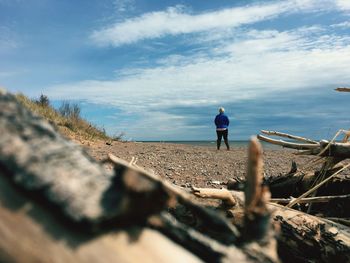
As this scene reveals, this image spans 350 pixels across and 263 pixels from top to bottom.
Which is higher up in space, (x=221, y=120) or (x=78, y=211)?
(x=221, y=120)

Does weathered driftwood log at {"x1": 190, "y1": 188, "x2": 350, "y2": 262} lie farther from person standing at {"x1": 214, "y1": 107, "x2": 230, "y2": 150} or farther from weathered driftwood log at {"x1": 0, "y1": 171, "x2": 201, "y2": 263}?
person standing at {"x1": 214, "y1": 107, "x2": 230, "y2": 150}

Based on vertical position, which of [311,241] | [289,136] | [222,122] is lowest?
[311,241]

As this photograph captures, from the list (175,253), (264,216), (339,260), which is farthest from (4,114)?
(339,260)

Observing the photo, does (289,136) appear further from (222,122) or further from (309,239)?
(222,122)

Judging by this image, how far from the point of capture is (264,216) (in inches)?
59.1

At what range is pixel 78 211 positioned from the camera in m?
1.17

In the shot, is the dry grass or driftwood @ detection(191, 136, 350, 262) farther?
the dry grass

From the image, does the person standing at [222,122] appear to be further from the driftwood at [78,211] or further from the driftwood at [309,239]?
the driftwood at [78,211]

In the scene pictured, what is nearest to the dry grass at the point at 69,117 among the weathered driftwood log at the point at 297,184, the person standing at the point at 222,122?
the person standing at the point at 222,122

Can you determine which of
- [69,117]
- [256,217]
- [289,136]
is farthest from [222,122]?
[256,217]

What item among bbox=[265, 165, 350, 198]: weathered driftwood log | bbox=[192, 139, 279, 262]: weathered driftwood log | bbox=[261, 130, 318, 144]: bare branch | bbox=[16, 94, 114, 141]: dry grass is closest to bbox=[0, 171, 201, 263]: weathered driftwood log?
bbox=[192, 139, 279, 262]: weathered driftwood log

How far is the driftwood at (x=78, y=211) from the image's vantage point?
1.19 metres

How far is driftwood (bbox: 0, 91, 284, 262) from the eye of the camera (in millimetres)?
1188

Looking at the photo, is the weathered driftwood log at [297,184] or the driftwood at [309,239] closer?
the driftwood at [309,239]
